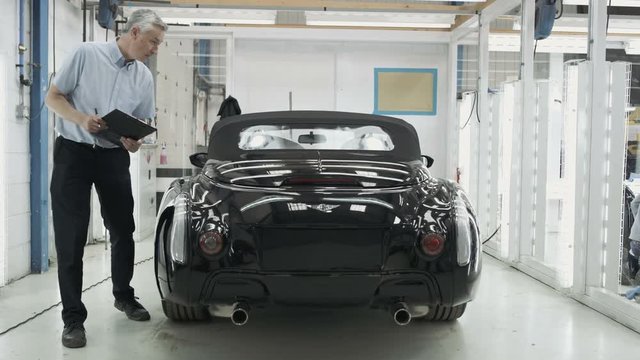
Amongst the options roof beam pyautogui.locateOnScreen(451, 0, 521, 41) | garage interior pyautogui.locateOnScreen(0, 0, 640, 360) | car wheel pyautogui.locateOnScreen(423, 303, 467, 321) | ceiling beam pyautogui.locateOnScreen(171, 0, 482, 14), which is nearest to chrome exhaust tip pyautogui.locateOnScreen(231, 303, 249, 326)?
garage interior pyautogui.locateOnScreen(0, 0, 640, 360)

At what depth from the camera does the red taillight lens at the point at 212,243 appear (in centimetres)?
244

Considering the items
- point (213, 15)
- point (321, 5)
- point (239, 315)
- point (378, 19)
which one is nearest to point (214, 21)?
point (213, 15)

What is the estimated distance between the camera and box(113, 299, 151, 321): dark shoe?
3.45 metres

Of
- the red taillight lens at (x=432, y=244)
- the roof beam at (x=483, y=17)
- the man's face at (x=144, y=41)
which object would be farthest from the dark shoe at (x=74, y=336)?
the roof beam at (x=483, y=17)

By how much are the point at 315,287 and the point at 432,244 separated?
509 millimetres

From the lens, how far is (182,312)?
131 inches

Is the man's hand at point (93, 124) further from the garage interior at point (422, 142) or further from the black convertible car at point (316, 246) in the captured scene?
the garage interior at point (422, 142)

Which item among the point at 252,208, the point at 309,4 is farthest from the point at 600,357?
the point at 309,4

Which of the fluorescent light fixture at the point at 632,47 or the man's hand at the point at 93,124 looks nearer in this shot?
the man's hand at the point at 93,124

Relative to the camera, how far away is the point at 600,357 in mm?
2959

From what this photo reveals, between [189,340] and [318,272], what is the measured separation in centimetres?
103

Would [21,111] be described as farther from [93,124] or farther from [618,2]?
[618,2]

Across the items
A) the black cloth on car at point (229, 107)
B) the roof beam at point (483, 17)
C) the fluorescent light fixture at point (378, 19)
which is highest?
the fluorescent light fixture at point (378, 19)

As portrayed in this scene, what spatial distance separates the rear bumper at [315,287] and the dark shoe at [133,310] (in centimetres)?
106
